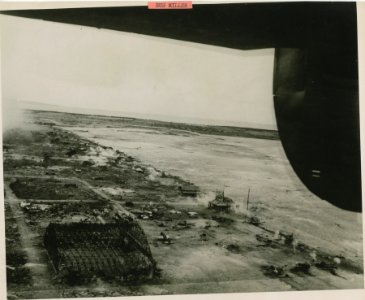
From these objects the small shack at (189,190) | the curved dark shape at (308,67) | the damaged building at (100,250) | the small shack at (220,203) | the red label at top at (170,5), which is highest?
the red label at top at (170,5)

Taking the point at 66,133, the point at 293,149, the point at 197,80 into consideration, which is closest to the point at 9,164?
the point at 66,133

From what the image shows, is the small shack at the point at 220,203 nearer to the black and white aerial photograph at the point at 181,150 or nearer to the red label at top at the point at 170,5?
the black and white aerial photograph at the point at 181,150

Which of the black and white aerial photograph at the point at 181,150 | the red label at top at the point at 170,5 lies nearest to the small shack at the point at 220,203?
the black and white aerial photograph at the point at 181,150

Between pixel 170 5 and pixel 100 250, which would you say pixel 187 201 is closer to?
pixel 100 250

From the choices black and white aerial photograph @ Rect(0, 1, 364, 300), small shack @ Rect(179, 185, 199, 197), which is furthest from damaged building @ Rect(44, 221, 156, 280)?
small shack @ Rect(179, 185, 199, 197)

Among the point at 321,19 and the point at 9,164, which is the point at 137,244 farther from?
A: the point at 321,19

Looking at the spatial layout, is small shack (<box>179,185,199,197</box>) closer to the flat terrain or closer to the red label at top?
the flat terrain
